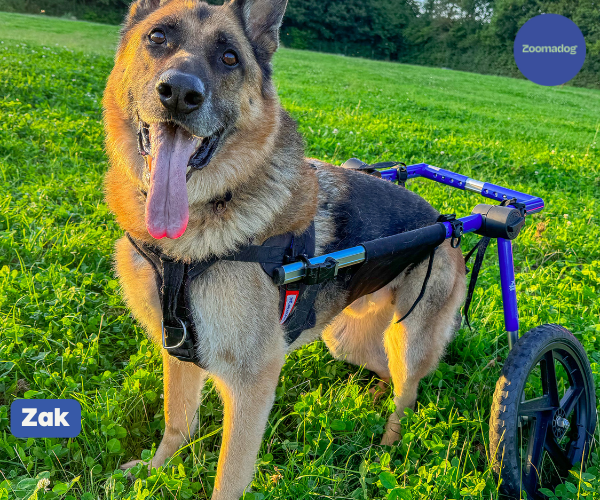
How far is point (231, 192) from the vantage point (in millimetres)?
2078

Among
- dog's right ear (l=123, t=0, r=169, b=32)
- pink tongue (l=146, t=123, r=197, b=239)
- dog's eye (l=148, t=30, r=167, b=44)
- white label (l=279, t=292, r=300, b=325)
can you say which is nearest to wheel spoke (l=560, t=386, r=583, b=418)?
white label (l=279, t=292, r=300, b=325)

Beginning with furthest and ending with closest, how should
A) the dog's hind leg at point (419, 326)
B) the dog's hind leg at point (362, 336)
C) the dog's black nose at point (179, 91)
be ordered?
1. the dog's hind leg at point (362, 336)
2. the dog's hind leg at point (419, 326)
3. the dog's black nose at point (179, 91)

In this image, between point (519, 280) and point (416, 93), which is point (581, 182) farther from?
point (416, 93)

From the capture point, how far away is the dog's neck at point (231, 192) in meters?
1.99

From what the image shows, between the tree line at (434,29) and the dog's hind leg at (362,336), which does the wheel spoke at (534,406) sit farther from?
the tree line at (434,29)

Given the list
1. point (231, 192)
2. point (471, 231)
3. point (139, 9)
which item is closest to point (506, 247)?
point (471, 231)

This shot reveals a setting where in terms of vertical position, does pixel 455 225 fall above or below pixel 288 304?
above

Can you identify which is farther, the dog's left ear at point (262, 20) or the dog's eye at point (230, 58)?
the dog's left ear at point (262, 20)

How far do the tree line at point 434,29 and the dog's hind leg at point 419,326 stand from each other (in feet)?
109

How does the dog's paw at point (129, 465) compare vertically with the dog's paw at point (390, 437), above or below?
above

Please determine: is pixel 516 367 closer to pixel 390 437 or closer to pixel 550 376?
pixel 550 376

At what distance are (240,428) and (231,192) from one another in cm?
103

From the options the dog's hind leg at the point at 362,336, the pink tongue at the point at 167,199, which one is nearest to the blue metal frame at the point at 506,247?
the dog's hind leg at the point at 362,336

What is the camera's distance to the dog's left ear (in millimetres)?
2240
